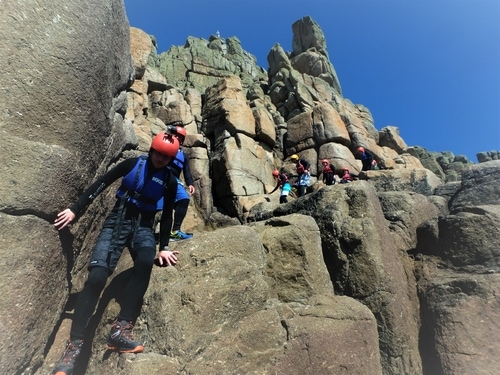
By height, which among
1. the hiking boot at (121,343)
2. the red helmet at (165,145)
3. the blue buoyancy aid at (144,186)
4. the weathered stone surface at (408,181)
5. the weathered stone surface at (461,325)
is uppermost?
the weathered stone surface at (408,181)

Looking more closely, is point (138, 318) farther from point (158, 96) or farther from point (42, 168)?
point (158, 96)

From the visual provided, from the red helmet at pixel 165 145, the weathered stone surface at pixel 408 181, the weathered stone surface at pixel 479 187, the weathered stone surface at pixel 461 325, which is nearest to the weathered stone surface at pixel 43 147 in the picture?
the red helmet at pixel 165 145

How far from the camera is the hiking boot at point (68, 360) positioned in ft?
15.8

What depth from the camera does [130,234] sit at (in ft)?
20.1

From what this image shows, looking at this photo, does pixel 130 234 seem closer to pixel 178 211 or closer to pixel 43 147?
pixel 43 147

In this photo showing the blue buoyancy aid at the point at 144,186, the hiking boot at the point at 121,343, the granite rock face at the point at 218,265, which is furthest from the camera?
the blue buoyancy aid at the point at 144,186

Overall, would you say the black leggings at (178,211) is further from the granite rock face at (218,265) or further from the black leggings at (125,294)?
the black leggings at (125,294)

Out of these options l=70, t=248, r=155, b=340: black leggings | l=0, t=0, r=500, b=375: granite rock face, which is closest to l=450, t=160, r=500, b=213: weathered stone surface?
l=0, t=0, r=500, b=375: granite rock face

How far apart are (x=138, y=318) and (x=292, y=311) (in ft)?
9.13

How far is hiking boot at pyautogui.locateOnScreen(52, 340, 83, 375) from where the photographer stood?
4812mm

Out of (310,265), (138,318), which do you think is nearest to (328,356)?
(310,265)

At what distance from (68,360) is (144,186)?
9.50 feet

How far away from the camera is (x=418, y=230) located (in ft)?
30.6

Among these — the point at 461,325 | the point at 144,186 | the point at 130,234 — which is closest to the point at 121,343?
the point at 130,234
